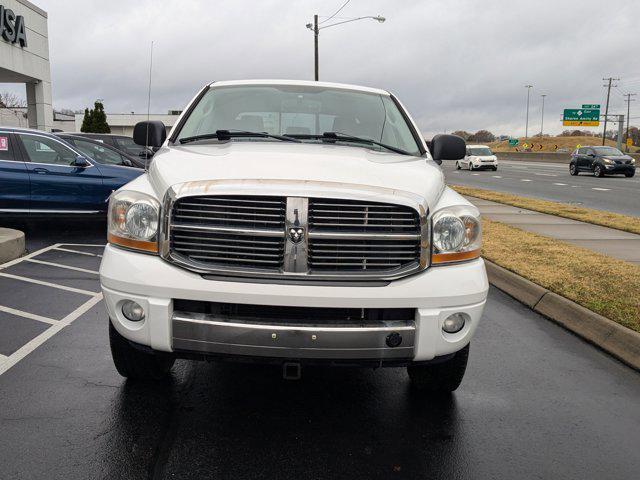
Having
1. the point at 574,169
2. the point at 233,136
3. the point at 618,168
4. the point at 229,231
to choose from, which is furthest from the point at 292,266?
the point at 574,169

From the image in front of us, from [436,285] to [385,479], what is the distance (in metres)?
0.94

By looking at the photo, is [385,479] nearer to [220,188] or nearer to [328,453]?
[328,453]

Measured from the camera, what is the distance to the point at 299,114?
14.8ft

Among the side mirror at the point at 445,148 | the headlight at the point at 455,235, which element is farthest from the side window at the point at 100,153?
the headlight at the point at 455,235

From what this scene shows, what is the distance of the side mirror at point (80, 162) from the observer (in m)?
9.78

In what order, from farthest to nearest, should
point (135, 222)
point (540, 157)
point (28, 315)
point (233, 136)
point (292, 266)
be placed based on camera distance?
1. point (540, 157)
2. point (28, 315)
3. point (233, 136)
4. point (135, 222)
5. point (292, 266)

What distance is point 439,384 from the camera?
3699mm

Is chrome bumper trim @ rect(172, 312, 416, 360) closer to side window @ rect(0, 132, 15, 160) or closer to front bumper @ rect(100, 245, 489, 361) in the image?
front bumper @ rect(100, 245, 489, 361)

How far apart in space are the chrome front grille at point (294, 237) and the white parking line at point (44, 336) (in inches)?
75.0

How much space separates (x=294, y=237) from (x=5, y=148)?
8.32 m

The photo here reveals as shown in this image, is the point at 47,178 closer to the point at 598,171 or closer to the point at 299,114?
the point at 299,114

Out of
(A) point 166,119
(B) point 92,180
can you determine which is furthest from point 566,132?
(B) point 92,180

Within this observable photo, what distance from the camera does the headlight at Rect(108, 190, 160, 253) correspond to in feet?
10.2

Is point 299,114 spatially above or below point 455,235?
above
